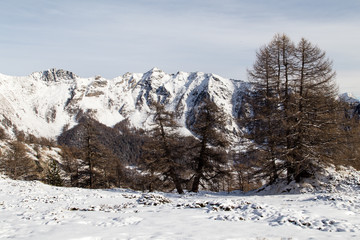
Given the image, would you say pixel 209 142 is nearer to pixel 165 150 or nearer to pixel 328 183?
pixel 165 150

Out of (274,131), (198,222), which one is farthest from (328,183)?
(198,222)

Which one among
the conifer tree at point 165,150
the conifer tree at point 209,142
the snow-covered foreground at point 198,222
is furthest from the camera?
the conifer tree at point 165,150

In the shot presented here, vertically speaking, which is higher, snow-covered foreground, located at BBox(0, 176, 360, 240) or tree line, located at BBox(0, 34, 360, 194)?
tree line, located at BBox(0, 34, 360, 194)

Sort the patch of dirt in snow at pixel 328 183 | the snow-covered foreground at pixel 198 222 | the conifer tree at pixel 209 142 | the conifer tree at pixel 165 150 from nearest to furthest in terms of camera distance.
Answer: the snow-covered foreground at pixel 198 222
the patch of dirt in snow at pixel 328 183
the conifer tree at pixel 209 142
the conifer tree at pixel 165 150

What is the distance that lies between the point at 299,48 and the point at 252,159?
374 inches

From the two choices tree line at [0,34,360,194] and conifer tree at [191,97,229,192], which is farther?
conifer tree at [191,97,229,192]

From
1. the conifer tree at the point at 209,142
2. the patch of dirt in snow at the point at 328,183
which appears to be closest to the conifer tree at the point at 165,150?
the conifer tree at the point at 209,142

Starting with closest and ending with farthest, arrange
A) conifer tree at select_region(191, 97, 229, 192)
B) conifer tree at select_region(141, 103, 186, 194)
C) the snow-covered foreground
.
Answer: the snow-covered foreground
conifer tree at select_region(191, 97, 229, 192)
conifer tree at select_region(141, 103, 186, 194)

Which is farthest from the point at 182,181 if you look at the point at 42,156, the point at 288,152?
the point at 42,156

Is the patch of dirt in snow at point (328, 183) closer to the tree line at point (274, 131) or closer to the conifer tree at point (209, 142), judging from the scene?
the tree line at point (274, 131)

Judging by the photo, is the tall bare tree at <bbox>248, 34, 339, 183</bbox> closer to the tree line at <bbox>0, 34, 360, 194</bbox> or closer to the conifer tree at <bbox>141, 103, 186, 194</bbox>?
the tree line at <bbox>0, 34, 360, 194</bbox>

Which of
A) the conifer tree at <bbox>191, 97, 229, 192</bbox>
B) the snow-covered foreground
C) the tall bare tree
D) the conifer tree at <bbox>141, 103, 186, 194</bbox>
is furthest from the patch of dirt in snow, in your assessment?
the conifer tree at <bbox>141, 103, 186, 194</bbox>

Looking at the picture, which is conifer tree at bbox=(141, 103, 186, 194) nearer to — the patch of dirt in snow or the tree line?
the tree line

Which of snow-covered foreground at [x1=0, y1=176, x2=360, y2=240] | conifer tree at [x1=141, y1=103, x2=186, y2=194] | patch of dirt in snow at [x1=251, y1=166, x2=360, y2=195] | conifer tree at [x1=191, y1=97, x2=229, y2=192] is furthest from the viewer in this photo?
conifer tree at [x1=141, y1=103, x2=186, y2=194]
